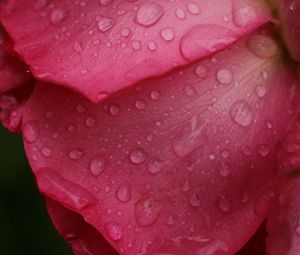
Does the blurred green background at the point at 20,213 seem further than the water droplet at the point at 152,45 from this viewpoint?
Yes

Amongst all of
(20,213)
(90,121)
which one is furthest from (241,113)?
(20,213)

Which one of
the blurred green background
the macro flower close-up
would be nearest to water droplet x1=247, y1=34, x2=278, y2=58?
the macro flower close-up

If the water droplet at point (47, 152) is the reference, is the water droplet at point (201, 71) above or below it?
above

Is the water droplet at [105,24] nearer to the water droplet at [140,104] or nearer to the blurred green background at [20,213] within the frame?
the water droplet at [140,104]

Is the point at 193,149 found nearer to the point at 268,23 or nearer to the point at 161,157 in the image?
the point at 161,157

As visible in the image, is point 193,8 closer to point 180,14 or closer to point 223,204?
point 180,14

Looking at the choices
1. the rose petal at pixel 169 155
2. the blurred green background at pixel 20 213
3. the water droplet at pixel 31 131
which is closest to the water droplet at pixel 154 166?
the rose petal at pixel 169 155

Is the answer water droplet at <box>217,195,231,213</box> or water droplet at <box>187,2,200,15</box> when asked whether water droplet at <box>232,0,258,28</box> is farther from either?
water droplet at <box>217,195,231,213</box>
